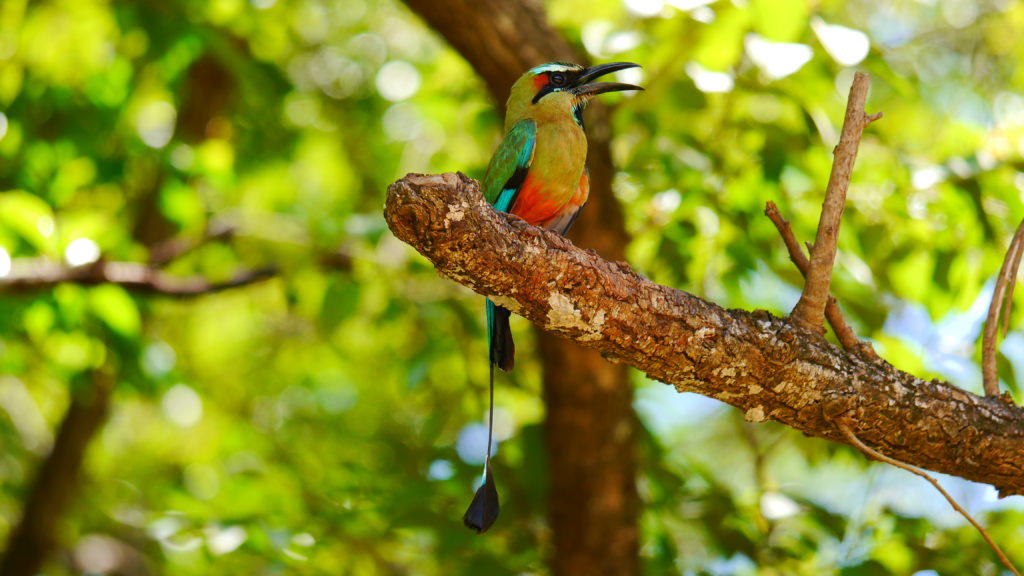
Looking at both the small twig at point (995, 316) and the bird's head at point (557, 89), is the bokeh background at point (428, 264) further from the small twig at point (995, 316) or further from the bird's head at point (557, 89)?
the small twig at point (995, 316)

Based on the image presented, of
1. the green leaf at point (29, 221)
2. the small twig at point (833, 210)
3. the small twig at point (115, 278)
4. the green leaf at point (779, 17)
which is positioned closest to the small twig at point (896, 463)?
the small twig at point (833, 210)

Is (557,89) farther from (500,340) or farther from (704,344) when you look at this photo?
(704,344)

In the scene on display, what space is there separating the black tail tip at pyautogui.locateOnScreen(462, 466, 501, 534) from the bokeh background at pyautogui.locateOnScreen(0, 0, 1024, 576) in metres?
1.08

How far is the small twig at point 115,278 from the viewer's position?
169 inches

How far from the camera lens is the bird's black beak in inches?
163

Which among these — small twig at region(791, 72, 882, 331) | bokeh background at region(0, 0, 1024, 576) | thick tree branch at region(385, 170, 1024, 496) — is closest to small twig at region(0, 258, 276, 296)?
bokeh background at region(0, 0, 1024, 576)

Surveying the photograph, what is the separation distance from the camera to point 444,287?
5062mm

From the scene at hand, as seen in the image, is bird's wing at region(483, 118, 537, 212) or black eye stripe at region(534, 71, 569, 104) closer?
bird's wing at region(483, 118, 537, 212)

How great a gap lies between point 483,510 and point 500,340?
2.24ft

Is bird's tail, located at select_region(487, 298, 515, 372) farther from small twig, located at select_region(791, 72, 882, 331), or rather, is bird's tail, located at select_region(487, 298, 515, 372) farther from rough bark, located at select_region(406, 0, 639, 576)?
rough bark, located at select_region(406, 0, 639, 576)

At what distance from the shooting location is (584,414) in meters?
4.60

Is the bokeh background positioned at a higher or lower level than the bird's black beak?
lower

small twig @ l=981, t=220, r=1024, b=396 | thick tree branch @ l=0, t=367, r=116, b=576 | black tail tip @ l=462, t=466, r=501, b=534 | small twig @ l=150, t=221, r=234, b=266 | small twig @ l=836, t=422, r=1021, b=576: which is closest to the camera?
small twig @ l=836, t=422, r=1021, b=576

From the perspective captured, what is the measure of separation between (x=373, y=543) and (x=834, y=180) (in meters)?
2.68
